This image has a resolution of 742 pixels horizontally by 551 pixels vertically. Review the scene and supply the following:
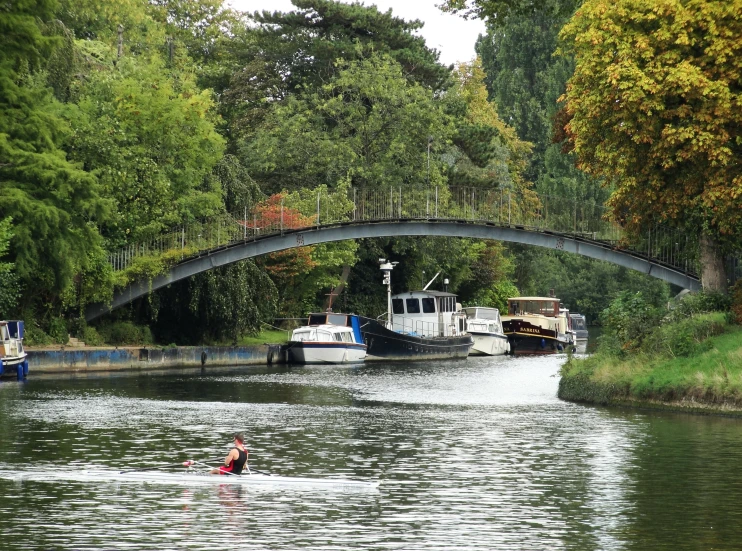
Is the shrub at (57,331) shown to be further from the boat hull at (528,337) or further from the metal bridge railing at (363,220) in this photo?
the boat hull at (528,337)

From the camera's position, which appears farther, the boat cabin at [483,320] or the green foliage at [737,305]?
the boat cabin at [483,320]

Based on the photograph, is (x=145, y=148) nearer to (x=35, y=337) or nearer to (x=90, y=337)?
(x=90, y=337)

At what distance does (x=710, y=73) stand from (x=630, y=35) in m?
2.53

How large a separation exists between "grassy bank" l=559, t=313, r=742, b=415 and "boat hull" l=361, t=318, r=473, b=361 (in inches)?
1179

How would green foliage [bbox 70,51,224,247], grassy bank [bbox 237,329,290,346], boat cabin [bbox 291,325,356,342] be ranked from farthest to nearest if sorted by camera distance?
grassy bank [bbox 237,329,290,346] < boat cabin [bbox 291,325,356,342] < green foliage [bbox 70,51,224,247]

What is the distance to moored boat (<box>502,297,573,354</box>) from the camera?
84.1 meters

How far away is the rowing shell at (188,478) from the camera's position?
23.7 m

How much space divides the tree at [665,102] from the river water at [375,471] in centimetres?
689

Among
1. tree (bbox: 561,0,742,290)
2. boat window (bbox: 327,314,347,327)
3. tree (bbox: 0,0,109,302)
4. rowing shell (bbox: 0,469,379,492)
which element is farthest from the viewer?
boat window (bbox: 327,314,347,327)

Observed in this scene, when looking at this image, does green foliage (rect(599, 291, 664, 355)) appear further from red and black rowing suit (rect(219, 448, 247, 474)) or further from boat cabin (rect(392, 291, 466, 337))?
boat cabin (rect(392, 291, 466, 337))

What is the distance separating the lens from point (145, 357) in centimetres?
5616

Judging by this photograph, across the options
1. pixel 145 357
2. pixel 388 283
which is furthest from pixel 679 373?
pixel 388 283

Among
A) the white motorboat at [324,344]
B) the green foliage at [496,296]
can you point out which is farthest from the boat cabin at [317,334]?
the green foliage at [496,296]

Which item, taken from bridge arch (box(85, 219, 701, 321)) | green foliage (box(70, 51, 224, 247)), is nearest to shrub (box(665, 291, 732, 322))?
bridge arch (box(85, 219, 701, 321))
